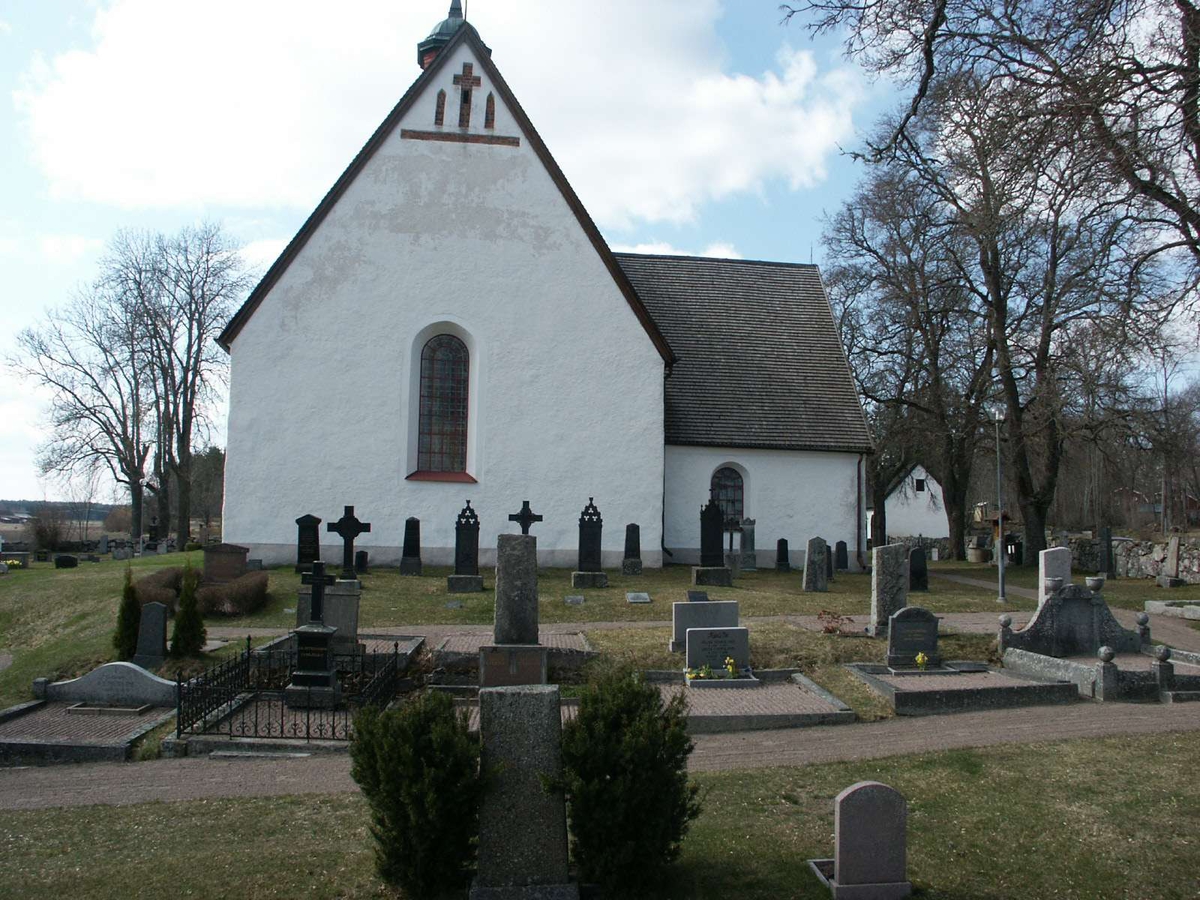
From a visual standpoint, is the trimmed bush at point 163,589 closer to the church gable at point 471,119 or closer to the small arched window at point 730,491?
the church gable at point 471,119

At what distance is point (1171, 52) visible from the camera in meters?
6.34

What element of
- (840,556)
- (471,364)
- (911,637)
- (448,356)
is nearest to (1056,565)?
(911,637)

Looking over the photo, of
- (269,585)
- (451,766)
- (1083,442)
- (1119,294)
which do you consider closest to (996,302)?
(1083,442)

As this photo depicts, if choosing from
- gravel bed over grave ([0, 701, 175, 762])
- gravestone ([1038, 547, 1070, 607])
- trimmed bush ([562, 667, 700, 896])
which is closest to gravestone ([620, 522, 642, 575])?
gravestone ([1038, 547, 1070, 607])

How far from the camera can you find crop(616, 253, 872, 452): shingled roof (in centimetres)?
2588

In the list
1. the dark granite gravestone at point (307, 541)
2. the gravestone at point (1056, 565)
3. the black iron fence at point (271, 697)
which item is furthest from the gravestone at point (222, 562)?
the gravestone at point (1056, 565)

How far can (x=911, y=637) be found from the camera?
1240cm

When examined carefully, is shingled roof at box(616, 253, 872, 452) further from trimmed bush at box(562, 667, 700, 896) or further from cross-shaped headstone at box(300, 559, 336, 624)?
trimmed bush at box(562, 667, 700, 896)

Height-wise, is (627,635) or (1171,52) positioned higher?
(1171,52)

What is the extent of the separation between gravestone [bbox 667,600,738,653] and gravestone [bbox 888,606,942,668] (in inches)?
87.6

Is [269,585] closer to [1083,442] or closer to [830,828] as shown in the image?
[830,828]

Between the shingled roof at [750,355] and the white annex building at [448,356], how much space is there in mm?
2595

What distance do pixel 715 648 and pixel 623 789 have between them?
281 inches

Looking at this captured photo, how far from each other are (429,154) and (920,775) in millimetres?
19889
